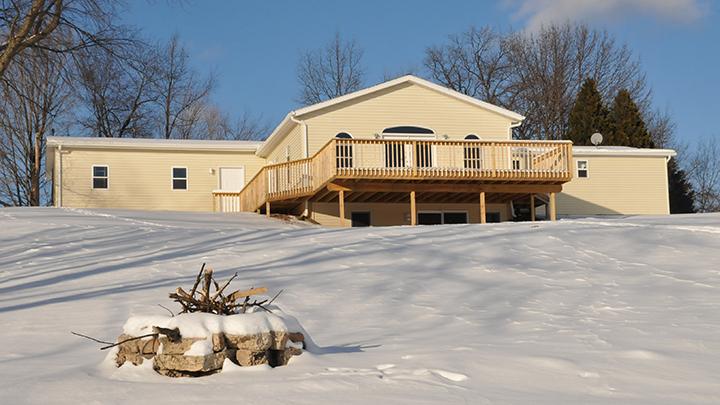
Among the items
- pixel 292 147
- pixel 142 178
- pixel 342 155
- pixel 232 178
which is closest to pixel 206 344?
pixel 342 155

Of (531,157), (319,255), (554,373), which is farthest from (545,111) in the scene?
(554,373)

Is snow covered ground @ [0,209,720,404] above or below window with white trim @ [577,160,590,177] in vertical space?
below

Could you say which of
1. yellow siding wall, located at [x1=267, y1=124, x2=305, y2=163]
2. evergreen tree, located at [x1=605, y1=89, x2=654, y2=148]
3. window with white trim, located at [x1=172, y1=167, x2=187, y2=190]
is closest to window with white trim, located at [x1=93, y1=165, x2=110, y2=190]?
window with white trim, located at [x1=172, y1=167, x2=187, y2=190]

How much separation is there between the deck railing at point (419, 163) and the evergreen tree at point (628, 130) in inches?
663

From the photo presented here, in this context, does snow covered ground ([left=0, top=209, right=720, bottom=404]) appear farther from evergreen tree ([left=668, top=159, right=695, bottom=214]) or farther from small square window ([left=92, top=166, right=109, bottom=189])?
evergreen tree ([left=668, top=159, right=695, bottom=214])

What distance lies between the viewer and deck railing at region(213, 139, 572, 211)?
867 inches

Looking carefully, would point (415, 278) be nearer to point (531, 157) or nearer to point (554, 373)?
point (554, 373)

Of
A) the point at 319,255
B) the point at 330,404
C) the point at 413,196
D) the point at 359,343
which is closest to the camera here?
the point at 330,404

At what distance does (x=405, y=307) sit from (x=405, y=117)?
16443 millimetres

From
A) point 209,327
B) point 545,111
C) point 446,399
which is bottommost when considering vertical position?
point 446,399

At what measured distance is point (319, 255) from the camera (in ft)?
45.0

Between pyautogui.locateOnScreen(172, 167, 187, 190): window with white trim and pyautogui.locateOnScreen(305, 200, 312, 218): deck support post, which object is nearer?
pyautogui.locateOnScreen(305, 200, 312, 218): deck support post

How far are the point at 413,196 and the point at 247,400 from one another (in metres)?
17.5

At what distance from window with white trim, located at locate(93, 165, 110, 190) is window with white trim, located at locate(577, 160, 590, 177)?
1610 centimetres
